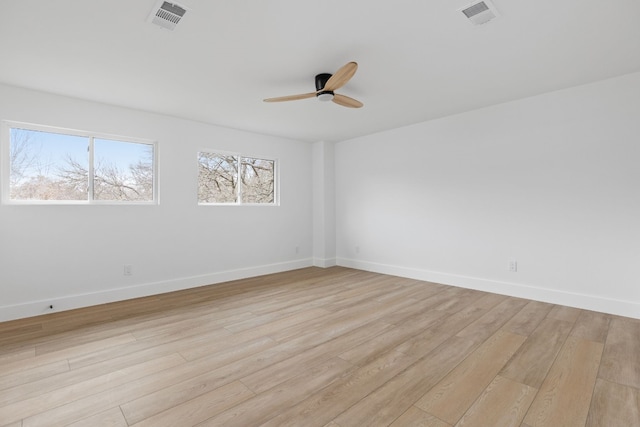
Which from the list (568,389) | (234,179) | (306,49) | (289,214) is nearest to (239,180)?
(234,179)

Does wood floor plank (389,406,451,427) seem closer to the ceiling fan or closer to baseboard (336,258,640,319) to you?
the ceiling fan

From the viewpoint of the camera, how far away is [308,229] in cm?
598

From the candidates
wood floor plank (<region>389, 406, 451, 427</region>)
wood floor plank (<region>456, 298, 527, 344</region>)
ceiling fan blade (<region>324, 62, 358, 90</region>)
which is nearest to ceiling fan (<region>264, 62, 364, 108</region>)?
ceiling fan blade (<region>324, 62, 358, 90</region>)

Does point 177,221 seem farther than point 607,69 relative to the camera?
Yes

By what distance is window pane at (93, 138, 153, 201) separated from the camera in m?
3.78

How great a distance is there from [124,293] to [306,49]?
3.62 meters

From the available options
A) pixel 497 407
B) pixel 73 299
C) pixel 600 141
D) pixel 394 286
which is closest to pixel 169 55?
pixel 73 299

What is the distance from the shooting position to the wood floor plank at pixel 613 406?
62.3 inches

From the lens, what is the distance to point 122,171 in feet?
13.0

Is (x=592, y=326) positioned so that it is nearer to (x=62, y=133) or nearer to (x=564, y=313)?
(x=564, y=313)

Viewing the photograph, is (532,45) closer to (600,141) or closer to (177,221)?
(600,141)

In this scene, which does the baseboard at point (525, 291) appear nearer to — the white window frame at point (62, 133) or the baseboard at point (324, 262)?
the baseboard at point (324, 262)

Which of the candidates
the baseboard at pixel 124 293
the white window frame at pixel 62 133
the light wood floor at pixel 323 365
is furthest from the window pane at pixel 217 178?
the light wood floor at pixel 323 365

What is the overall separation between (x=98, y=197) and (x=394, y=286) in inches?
162
